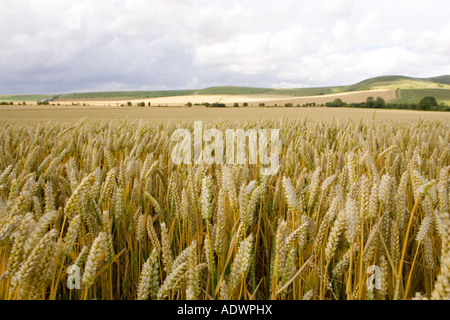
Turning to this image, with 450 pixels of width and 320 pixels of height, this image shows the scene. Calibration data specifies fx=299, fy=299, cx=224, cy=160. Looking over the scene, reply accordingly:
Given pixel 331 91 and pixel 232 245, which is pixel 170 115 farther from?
pixel 331 91

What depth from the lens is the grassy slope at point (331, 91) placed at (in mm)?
50250

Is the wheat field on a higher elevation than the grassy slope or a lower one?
lower

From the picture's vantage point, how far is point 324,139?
251 centimetres

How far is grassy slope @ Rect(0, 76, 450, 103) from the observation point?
50.2 metres

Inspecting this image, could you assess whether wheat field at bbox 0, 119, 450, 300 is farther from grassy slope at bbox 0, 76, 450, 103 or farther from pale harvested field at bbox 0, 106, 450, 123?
grassy slope at bbox 0, 76, 450, 103

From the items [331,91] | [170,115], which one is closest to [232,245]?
[170,115]

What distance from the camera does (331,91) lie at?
93.1 meters

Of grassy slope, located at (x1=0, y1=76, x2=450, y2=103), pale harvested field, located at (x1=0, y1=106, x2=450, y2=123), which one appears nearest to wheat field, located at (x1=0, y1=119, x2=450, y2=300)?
pale harvested field, located at (x1=0, y1=106, x2=450, y2=123)

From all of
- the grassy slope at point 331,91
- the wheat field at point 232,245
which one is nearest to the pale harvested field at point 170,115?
the wheat field at point 232,245

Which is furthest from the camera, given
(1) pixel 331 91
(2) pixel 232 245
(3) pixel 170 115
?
(1) pixel 331 91
